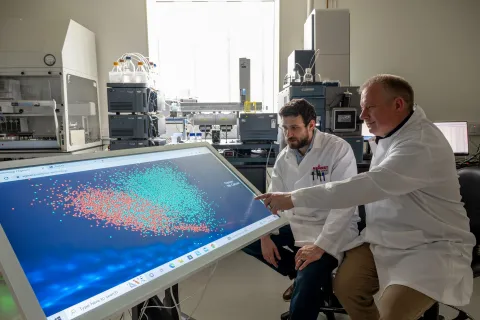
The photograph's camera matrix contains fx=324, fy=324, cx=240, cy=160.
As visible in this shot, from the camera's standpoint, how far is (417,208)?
1.33m

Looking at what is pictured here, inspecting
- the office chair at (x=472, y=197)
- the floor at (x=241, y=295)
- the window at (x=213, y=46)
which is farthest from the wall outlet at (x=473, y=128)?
the office chair at (x=472, y=197)

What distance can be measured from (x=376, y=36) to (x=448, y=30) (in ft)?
2.72

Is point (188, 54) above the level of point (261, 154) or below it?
above

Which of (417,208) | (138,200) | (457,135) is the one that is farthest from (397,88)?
(457,135)

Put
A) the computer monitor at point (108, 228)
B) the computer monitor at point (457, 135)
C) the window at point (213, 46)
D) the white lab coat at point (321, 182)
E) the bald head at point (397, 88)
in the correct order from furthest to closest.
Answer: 1. the window at point (213, 46)
2. the computer monitor at point (457, 135)
3. the white lab coat at point (321, 182)
4. the bald head at point (397, 88)
5. the computer monitor at point (108, 228)

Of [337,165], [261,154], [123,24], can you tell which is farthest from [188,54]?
[337,165]

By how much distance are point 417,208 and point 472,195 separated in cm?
57

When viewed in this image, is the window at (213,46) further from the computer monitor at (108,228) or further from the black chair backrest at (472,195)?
the computer monitor at (108,228)

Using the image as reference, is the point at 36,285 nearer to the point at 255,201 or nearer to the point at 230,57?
the point at 255,201

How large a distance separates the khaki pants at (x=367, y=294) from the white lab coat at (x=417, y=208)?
5cm

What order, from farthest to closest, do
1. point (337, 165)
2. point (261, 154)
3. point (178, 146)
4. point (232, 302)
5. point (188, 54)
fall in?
point (188, 54) → point (261, 154) → point (232, 302) → point (337, 165) → point (178, 146)

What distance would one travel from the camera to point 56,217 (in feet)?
2.13

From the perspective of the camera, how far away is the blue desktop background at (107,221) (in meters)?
0.58

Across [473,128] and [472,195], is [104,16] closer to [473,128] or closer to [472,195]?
[472,195]
